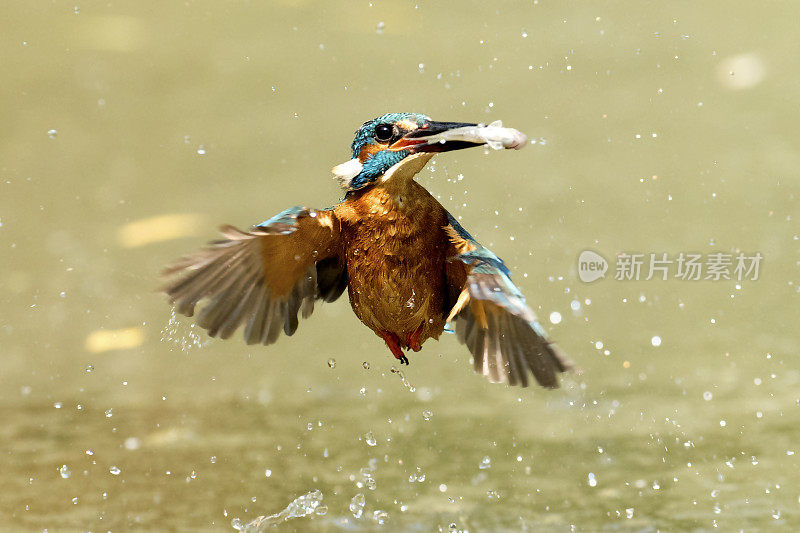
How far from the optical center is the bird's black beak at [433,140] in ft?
4.86

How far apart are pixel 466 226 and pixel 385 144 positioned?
1.81 metres

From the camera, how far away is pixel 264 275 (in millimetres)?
1655

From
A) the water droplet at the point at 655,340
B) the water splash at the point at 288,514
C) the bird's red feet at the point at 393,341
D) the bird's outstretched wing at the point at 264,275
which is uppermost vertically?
the water droplet at the point at 655,340

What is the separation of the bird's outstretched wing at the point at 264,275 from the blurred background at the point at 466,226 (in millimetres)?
692

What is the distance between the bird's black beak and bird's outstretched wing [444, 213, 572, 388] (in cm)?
15

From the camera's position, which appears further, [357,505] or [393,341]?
[357,505]

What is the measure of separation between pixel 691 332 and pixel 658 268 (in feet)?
0.96

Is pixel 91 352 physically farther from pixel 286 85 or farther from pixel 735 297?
pixel 735 297

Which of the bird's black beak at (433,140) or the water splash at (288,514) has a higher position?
the bird's black beak at (433,140)

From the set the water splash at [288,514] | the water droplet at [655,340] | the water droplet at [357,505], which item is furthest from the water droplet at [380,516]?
the water droplet at [655,340]

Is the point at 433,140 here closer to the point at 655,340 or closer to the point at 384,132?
the point at 384,132

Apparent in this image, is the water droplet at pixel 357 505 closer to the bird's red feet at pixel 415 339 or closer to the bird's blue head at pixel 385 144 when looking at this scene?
the bird's red feet at pixel 415 339

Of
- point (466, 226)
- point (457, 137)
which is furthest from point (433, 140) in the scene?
point (466, 226)

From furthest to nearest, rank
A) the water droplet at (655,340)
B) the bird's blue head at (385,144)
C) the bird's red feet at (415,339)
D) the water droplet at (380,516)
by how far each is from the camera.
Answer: the water droplet at (655,340) < the water droplet at (380,516) < the bird's red feet at (415,339) < the bird's blue head at (385,144)
